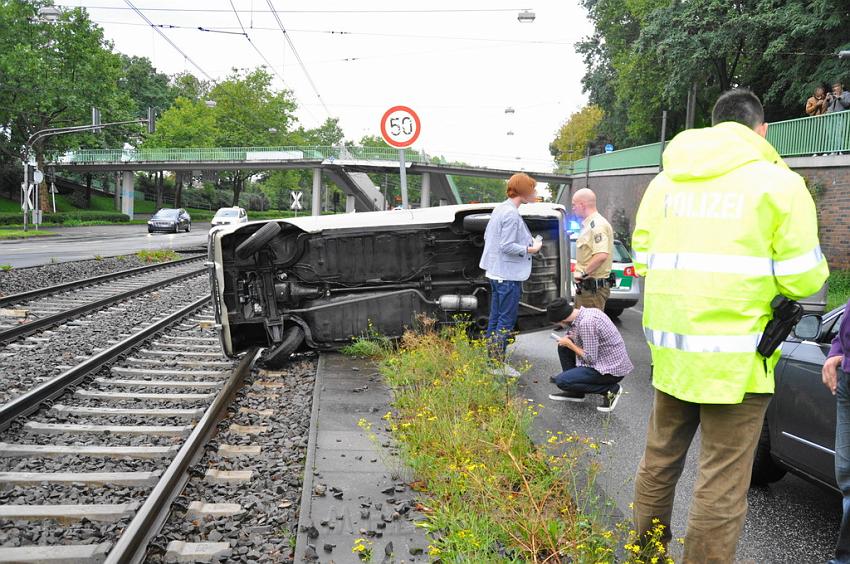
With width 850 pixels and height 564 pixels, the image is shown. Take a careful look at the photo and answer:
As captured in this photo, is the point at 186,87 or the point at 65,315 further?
the point at 186,87

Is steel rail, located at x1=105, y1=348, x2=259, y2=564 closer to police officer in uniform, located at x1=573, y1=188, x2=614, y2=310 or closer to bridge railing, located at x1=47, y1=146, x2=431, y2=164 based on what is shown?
police officer in uniform, located at x1=573, y1=188, x2=614, y2=310

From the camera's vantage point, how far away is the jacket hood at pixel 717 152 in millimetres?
2852

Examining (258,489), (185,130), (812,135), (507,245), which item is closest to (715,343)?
(258,489)

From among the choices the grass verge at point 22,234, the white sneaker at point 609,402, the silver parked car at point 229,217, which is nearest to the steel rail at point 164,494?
the white sneaker at point 609,402

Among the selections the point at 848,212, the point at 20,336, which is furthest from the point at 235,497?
the point at 848,212

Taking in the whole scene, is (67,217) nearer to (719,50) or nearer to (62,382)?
(719,50)

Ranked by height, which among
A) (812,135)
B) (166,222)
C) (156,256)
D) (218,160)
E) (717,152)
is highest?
(218,160)

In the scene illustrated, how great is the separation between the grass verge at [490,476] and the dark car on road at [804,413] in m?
1.13

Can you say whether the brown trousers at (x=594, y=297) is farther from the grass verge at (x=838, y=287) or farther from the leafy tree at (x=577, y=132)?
the leafy tree at (x=577, y=132)

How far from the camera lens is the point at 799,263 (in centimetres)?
275

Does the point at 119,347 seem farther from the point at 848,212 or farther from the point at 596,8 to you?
the point at 596,8

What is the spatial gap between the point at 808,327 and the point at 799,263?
46.2 inches

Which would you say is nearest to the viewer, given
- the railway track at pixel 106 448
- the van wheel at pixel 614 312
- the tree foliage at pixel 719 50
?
the railway track at pixel 106 448

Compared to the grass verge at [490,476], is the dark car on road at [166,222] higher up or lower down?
higher up
